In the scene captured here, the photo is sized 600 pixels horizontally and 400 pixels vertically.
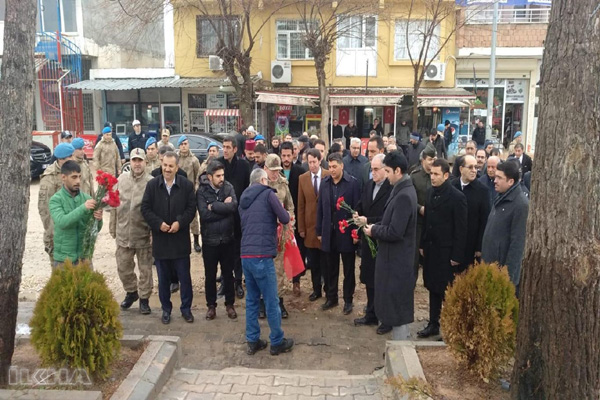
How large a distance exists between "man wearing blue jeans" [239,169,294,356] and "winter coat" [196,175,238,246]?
0.66m

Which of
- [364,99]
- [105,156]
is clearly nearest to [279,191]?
[105,156]

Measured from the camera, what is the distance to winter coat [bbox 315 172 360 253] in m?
6.14

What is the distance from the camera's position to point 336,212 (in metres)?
6.20

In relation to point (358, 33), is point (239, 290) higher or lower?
lower

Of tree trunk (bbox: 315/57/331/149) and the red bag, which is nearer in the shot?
the red bag

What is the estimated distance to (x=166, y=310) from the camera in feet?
19.2

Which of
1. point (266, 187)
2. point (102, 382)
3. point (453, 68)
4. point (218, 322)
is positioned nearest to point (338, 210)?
point (266, 187)

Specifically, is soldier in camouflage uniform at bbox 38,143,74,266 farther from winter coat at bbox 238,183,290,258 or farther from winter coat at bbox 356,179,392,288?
winter coat at bbox 356,179,392,288

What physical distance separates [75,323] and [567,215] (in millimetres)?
3545

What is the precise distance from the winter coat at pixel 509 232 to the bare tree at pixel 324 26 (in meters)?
12.9

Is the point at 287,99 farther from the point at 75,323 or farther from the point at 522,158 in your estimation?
the point at 75,323

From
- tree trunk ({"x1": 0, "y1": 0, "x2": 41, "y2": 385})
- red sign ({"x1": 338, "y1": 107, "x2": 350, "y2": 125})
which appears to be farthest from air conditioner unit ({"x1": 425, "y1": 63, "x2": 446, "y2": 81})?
tree trunk ({"x1": 0, "y1": 0, "x2": 41, "y2": 385})

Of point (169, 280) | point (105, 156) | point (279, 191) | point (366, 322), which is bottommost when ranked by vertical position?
point (366, 322)

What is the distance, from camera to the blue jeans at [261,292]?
494 cm
